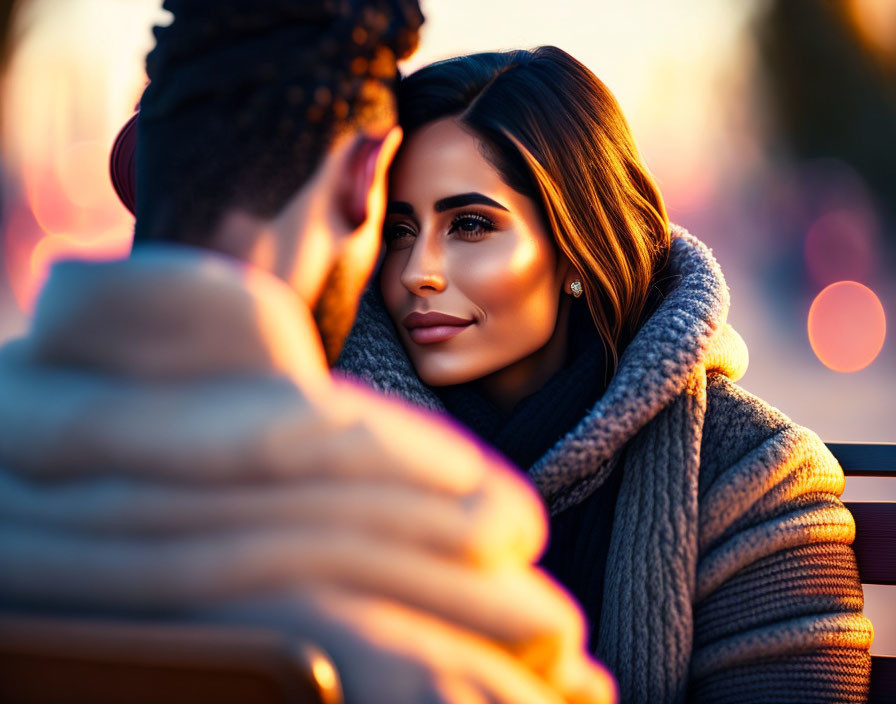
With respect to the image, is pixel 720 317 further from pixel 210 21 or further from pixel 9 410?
pixel 9 410

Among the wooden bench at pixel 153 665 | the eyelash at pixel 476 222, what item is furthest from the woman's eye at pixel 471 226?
the wooden bench at pixel 153 665

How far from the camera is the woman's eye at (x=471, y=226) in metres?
1.74

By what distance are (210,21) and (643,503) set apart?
3.58 ft

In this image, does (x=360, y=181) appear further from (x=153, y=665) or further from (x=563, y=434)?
(x=563, y=434)

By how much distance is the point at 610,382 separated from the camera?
1.73 m

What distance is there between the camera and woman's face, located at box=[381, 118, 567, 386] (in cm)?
172

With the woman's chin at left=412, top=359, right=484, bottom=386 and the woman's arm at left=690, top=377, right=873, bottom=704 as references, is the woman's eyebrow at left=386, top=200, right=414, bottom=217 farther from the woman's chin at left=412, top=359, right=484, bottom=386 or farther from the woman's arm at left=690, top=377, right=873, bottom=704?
the woman's arm at left=690, top=377, right=873, bottom=704

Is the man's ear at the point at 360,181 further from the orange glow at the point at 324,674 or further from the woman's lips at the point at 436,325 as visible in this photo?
the woman's lips at the point at 436,325

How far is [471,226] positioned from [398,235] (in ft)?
0.56

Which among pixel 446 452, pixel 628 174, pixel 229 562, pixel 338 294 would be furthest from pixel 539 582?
pixel 628 174

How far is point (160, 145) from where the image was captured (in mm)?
1014

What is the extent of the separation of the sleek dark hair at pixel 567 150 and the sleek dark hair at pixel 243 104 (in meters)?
0.72

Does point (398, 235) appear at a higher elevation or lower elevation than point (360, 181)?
lower

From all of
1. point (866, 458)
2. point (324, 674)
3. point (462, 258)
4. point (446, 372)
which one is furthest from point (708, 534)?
point (324, 674)
